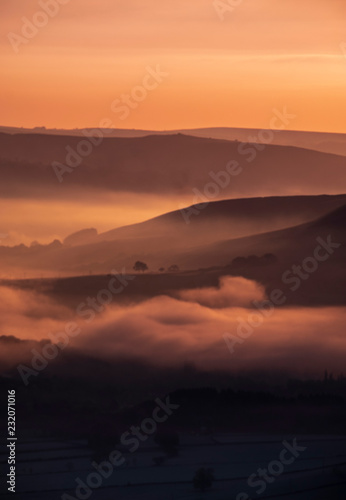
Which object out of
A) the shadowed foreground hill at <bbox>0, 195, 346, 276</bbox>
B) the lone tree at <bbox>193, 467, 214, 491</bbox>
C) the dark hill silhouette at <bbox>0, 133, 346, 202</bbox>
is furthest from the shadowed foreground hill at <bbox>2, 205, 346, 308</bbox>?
the lone tree at <bbox>193, 467, 214, 491</bbox>

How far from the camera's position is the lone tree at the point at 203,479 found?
45.8 feet

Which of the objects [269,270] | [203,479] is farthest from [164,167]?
[203,479]

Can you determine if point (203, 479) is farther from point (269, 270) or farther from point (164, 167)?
point (164, 167)

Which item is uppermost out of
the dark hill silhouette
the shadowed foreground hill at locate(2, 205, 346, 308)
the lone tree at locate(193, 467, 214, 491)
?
the dark hill silhouette

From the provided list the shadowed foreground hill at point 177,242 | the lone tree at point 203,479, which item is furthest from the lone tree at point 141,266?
the lone tree at point 203,479

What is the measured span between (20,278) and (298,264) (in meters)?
6.25

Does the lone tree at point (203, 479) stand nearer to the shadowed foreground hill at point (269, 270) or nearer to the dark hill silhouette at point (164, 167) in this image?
the shadowed foreground hill at point (269, 270)

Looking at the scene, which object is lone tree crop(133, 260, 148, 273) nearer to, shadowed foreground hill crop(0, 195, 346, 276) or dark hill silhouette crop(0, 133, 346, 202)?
shadowed foreground hill crop(0, 195, 346, 276)

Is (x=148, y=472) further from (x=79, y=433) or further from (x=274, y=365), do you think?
(x=274, y=365)

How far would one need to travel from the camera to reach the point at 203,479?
14031 millimetres

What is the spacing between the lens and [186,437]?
50.6ft

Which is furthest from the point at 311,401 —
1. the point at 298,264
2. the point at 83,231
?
the point at 83,231

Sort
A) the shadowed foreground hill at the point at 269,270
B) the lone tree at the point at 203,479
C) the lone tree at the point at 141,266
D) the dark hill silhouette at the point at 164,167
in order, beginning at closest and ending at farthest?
the lone tree at the point at 203,479, the shadowed foreground hill at the point at 269,270, the lone tree at the point at 141,266, the dark hill silhouette at the point at 164,167

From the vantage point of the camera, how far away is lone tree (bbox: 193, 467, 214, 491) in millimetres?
13953
